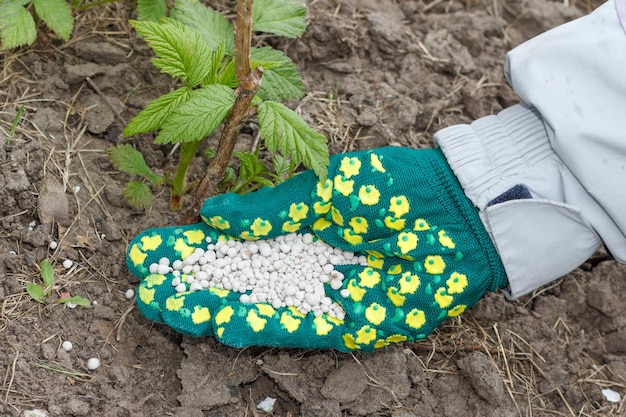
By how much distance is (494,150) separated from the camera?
1.88 m

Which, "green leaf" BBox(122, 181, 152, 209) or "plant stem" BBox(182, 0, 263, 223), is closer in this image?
"plant stem" BBox(182, 0, 263, 223)

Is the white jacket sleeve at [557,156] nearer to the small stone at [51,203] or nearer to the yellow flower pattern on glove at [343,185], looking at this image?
the yellow flower pattern on glove at [343,185]

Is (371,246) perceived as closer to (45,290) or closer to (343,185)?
(343,185)

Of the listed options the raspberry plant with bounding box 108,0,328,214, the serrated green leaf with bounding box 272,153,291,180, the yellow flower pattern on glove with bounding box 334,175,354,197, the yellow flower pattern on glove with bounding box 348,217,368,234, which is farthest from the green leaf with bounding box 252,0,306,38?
the yellow flower pattern on glove with bounding box 348,217,368,234

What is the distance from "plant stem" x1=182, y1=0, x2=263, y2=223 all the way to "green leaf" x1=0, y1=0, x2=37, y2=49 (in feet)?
2.03

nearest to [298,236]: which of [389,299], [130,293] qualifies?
[389,299]

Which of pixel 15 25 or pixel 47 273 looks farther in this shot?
pixel 15 25

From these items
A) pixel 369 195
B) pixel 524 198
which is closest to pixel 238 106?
pixel 369 195

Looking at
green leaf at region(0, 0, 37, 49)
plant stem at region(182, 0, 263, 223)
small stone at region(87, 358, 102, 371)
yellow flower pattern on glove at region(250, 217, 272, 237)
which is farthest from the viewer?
green leaf at region(0, 0, 37, 49)

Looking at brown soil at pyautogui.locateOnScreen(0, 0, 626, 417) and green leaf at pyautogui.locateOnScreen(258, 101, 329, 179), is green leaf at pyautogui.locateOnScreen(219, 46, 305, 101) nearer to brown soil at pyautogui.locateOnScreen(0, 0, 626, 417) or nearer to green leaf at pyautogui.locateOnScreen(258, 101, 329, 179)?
green leaf at pyautogui.locateOnScreen(258, 101, 329, 179)

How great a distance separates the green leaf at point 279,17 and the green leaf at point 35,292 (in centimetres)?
89

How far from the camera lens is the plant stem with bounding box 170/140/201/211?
1.91 metres

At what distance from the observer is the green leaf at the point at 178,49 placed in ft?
5.58

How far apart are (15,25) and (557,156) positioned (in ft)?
4.87
